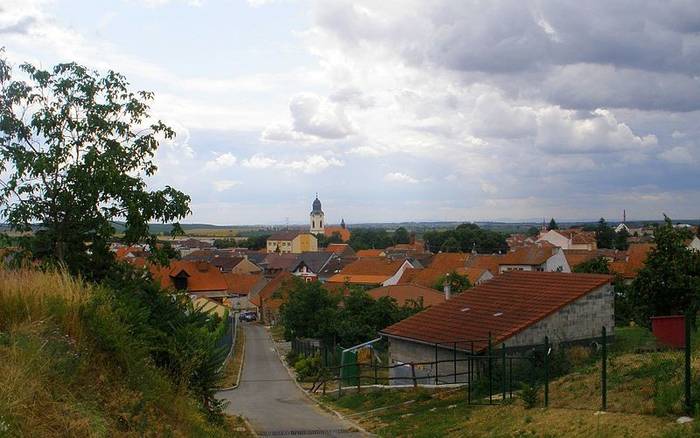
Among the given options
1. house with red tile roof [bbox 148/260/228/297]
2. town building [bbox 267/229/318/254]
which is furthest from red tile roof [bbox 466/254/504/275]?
town building [bbox 267/229/318/254]

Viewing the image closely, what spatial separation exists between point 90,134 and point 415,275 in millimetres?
56479

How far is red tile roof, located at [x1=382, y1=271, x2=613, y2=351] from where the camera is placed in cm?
2205

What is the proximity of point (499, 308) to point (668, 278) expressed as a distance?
5551 mm

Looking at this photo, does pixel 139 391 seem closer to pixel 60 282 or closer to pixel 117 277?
pixel 60 282

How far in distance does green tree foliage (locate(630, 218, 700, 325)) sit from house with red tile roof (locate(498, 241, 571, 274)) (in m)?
44.2

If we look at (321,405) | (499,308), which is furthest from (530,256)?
(321,405)

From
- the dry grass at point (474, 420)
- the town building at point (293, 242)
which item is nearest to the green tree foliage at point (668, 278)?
the dry grass at point (474, 420)

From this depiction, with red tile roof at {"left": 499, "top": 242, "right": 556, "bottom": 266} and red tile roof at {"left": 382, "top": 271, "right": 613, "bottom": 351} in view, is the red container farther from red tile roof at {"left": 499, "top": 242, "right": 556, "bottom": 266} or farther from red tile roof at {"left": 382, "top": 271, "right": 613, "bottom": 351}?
red tile roof at {"left": 499, "top": 242, "right": 556, "bottom": 266}

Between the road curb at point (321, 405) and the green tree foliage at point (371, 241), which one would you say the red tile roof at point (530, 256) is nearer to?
the road curb at point (321, 405)

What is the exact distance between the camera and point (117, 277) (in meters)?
13.4

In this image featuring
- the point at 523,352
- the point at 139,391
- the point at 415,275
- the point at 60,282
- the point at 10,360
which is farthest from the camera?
the point at 415,275

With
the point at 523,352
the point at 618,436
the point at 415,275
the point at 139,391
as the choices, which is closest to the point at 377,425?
the point at 523,352

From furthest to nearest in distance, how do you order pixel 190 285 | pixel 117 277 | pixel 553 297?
1. pixel 190 285
2. pixel 553 297
3. pixel 117 277

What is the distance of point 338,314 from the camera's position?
36.2 m
